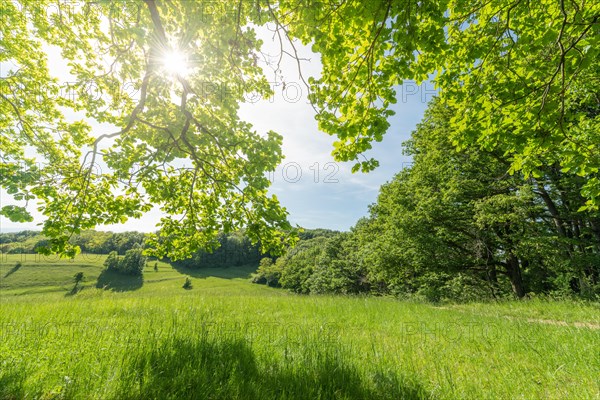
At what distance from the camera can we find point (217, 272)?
101 m

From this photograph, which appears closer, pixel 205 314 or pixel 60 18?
pixel 60 18

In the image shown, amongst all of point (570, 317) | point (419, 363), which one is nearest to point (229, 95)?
point (419, 363)

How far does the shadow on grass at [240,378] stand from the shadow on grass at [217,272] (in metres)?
96.7

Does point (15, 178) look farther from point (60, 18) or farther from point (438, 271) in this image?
point (438, 271)

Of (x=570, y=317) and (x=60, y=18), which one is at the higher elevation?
(x=60, y=18)

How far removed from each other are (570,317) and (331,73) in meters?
11.4

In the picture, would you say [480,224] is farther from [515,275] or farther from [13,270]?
[13,270]

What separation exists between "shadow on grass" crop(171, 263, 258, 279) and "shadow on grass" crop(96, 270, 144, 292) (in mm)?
17709

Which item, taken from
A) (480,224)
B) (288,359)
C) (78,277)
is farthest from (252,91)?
(78,277)

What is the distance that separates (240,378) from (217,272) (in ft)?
351

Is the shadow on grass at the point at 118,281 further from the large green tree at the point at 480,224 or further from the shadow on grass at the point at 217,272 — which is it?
the large green tree at the point at 480,224

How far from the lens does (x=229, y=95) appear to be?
6.62 m

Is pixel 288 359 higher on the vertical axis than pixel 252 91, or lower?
lower

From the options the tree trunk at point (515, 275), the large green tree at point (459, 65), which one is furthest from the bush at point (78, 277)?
the tree trunk at point (515, 275)
